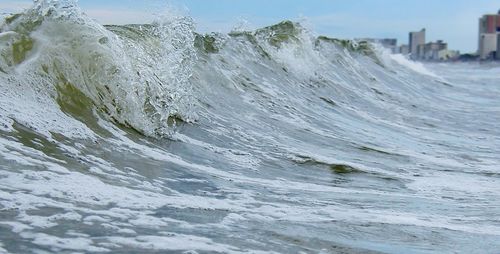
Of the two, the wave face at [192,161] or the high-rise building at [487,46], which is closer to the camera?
the wave face at [192,161]

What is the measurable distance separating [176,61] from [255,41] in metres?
7.78

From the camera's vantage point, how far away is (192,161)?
20.3ft

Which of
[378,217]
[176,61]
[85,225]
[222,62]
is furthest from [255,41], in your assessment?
[85,225]

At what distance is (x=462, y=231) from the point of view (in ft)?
15.3

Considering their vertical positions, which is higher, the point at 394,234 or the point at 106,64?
the point at 106,64

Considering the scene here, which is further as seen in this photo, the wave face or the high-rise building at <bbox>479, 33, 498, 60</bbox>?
the high-rise building at <bbox>479, 33, 498, 60</bbox>

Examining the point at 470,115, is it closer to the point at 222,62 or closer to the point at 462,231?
the point at 222,62

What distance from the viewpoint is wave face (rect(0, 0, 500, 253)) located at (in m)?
3.89

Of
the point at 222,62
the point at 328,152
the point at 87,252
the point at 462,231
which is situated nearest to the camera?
the point at 87,252

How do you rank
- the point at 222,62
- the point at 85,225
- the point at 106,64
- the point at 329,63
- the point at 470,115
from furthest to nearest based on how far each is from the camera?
the point at 329,63 → the point at 470,115 → the point at 222,62 → the point at 106,64 → the point at 85,225

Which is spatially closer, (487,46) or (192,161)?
(192,161)

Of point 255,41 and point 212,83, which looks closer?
point 212,83

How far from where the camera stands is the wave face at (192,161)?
3895mm

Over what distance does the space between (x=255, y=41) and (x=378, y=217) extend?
11.8m
